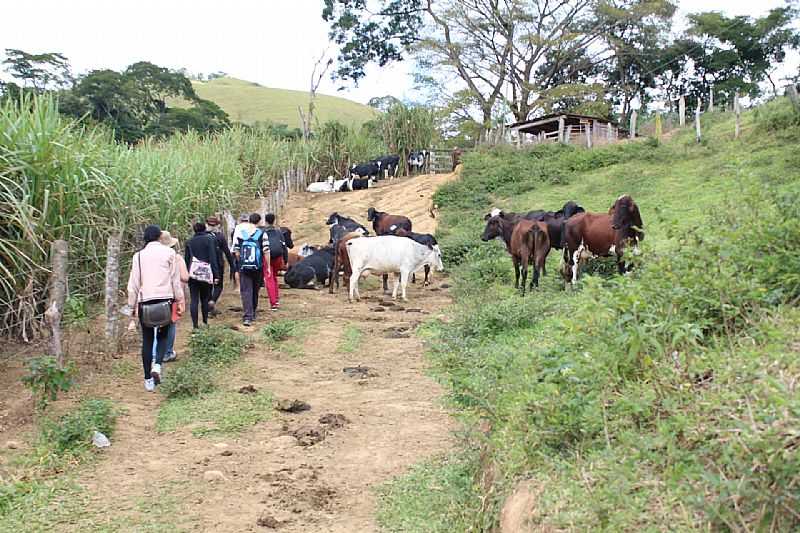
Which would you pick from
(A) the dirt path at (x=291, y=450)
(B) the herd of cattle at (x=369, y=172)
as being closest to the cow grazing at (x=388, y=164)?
(B) the herd of cattle at (x=369, y=172)

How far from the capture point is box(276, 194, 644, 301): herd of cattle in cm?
1090

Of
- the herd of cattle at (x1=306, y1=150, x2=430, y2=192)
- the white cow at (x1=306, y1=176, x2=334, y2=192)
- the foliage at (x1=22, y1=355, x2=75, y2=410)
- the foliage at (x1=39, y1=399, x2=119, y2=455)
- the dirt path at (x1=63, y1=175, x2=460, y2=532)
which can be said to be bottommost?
the dirt path at (x1=63, y1=175, x2=460, y2=532)

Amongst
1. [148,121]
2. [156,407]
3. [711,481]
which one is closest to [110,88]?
[148,121]

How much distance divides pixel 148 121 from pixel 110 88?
16.0 feet

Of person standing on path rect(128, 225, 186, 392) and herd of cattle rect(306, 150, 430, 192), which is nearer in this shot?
person standing on path rect(128, 225, 186, 392)

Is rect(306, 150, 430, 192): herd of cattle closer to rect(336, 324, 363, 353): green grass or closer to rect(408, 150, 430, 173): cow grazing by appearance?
rect(408, 150, 430, 173): cow grazing

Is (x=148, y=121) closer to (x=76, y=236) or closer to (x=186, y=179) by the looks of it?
(x=186, y=179)

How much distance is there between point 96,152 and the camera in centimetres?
896

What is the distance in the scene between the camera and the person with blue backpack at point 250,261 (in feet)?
34.1

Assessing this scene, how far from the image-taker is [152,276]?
7551 millimetres

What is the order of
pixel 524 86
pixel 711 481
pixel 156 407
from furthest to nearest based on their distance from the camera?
pixel 524 86 → pixel 156 407 → pixel 711 481

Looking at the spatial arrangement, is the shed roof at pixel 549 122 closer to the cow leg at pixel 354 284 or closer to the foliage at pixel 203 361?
the cow leg at pixel 354 284

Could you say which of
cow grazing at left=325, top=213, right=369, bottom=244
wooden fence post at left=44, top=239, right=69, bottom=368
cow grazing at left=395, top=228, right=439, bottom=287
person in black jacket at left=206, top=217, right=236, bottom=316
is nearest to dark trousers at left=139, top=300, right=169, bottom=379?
wooden fence post at left=44, top=239, right=69, bottom=368

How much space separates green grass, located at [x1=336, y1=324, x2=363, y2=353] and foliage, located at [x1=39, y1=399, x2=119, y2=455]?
3.31 metres
